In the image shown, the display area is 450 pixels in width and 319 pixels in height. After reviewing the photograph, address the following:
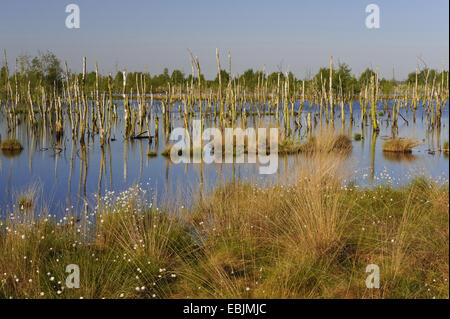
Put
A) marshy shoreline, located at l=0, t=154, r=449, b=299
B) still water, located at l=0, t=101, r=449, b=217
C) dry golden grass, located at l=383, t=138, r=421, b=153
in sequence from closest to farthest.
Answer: marshy shoreline, located at l=0, t=154, r=449, b=299 → still water, located at l=0, t=101, r=449, b=217 → dry golden grass, located at l=383, t=138, r=421, b=153

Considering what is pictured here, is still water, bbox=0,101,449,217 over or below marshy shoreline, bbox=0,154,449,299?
below

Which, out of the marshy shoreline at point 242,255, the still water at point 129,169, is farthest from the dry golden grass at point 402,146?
the marshy shoreline at point 242,255

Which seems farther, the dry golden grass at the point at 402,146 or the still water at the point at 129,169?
the dry golden grass at the point at 402,146

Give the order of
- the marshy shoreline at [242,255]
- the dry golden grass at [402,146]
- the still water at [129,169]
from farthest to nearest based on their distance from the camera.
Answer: the dry golden grass at [402,146] < the still water at [129,169] < the marshy shoreline at [242,255]

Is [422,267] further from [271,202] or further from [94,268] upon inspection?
[94,268]

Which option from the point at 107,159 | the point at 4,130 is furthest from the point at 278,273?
the point at 4,130

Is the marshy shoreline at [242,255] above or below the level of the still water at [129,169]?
above

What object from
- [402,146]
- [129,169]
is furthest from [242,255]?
[402,146]

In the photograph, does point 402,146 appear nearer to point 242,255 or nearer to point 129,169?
point 129,169

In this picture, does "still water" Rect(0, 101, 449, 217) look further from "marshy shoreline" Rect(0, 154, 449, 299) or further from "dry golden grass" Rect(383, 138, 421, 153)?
"marshy shoreline" Rect(0, 154, 449, 299)

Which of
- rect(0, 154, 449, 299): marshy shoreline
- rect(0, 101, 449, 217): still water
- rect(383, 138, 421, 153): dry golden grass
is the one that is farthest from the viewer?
rect(383, 138, 421, 153): dry golden grass

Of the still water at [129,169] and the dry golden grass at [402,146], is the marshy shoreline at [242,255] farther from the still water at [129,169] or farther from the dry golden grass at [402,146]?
the dry golden grass at [402,146]

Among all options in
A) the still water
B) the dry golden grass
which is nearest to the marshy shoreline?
the still water
